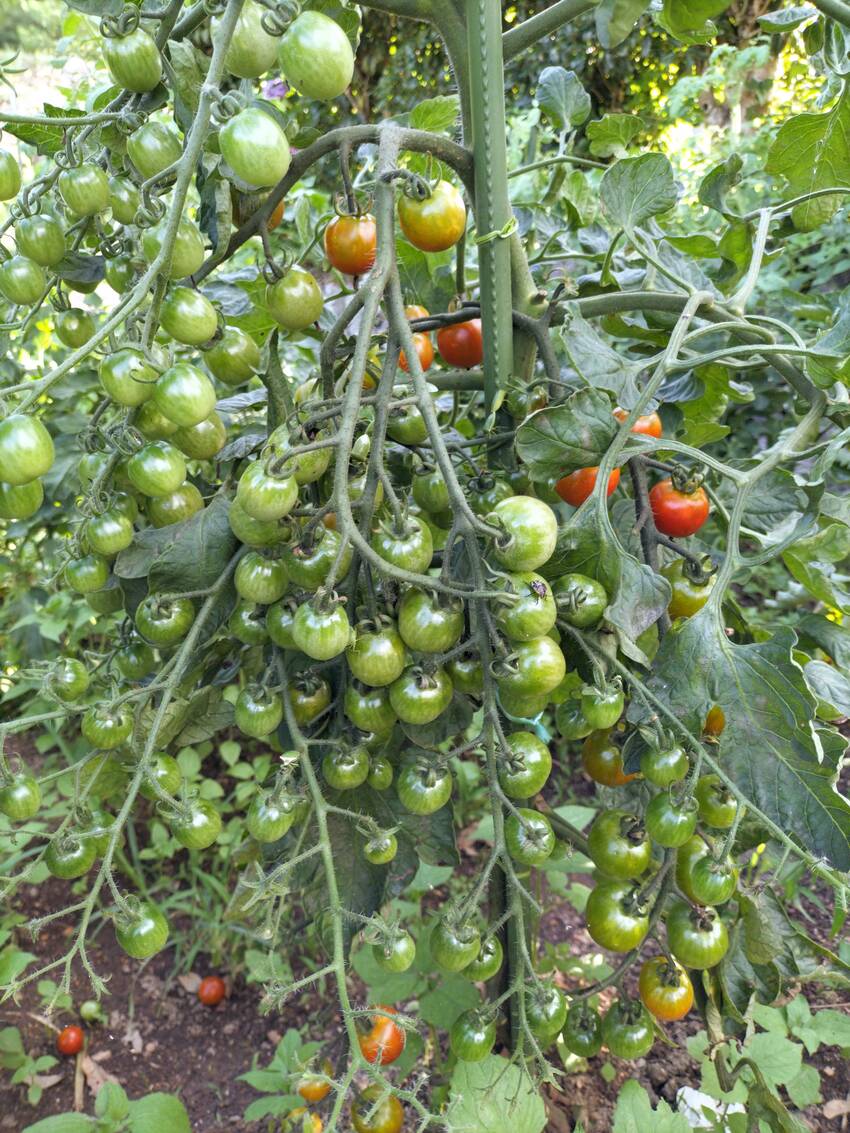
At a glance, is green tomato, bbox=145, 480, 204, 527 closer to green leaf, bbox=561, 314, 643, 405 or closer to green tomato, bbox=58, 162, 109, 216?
green tomato, bbox=58, 162, 109, 216

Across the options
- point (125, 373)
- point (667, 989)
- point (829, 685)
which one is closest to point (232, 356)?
point (125, 373)

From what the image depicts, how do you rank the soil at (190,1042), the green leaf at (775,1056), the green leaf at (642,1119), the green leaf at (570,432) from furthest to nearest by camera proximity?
1. the soil at (190,1042)
2. the green leaf at (775,1056)
3. the green leaf at (642,1119)
4. the green leaf at (570,432)

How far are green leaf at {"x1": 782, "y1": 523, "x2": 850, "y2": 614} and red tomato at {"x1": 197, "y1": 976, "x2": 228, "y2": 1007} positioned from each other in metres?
1.82

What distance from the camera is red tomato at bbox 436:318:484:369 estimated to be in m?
1.17

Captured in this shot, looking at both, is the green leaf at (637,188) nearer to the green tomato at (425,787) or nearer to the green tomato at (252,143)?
the green tomato at (252,143)

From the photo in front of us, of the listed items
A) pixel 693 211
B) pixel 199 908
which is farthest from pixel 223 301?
pixel 693 211

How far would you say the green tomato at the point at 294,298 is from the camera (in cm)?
78

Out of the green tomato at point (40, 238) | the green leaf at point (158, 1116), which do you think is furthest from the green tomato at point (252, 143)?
the green leaf at point (158, 1116)

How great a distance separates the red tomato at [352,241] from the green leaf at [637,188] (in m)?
0.27

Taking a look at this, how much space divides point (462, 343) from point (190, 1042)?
1.87m

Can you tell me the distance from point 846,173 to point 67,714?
1116 mm

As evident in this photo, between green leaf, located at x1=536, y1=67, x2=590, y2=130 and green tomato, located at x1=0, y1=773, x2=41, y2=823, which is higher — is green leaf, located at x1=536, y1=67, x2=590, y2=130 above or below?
above

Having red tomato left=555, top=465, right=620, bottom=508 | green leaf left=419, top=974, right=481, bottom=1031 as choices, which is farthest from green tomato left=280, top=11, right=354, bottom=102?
green leaf left=419, top=974, right=481, bottom=1031

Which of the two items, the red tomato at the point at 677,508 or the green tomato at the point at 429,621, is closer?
the green tomato at the point at 429,621
